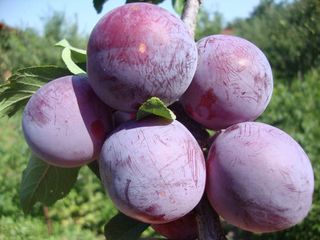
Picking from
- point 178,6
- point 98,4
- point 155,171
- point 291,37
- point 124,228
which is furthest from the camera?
point 291,37

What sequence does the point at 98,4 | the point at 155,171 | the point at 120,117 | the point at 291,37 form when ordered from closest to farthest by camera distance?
the point at 155,171
the point at 120,117
the point at 98,4
the point at 291,37

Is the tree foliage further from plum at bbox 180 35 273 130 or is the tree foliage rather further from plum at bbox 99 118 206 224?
plum at bbox 99 118 206 224

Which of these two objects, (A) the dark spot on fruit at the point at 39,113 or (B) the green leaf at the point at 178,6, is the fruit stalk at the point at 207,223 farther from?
(B) the green leaf at the point at 178,6

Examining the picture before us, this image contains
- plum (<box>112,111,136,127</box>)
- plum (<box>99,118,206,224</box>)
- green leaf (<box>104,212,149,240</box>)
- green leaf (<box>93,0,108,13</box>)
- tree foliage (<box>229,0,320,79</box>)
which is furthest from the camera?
tree foliage (<box>229,0,320,79</box>)

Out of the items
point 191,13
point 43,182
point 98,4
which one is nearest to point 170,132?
point 191,13

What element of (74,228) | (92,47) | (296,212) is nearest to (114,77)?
(92,47)

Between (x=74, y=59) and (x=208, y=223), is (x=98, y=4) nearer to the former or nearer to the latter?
(x=74, y=59)

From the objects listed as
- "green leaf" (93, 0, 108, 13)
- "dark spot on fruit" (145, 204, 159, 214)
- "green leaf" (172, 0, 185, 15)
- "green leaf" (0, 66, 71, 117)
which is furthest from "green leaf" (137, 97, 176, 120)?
"green leaf" (172, 0, 185, 15)
